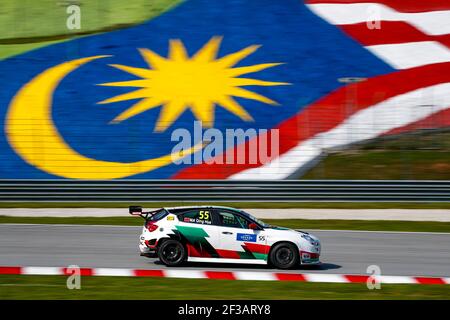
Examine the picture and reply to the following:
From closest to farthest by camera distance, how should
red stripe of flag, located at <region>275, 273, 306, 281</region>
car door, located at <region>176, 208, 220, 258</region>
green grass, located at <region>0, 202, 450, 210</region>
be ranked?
red stripe of flag, located at <region>275, 273, 306, 281</region>
car door, located at <region>176, 208, 220, 258</region>
green grass, located at <region>0, 202, 450, 210</region>

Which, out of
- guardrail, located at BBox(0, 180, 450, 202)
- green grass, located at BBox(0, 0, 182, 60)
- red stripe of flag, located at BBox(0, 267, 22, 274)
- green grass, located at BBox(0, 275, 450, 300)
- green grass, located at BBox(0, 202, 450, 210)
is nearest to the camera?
green grass, located at BBox(0, 275, 450, 300)

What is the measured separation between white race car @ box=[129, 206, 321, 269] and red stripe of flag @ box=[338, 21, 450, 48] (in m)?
20.5

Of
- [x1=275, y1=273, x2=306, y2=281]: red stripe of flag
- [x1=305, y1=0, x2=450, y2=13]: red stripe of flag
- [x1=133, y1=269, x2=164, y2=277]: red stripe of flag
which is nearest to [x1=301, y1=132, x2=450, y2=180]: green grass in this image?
[x1=305, y1=0, x2=450, y2=13]: red stripe of flag

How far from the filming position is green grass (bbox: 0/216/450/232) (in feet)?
64.0

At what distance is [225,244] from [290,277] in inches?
57.0

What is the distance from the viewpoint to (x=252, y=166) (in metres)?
26.0

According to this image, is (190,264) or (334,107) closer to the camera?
(190,264)

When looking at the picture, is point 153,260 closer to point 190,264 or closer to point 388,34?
point 190,264

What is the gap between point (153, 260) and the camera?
Result: 47.5 feet

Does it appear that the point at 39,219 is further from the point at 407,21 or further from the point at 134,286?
the point at 407,21

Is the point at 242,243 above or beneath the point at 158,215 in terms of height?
beneath

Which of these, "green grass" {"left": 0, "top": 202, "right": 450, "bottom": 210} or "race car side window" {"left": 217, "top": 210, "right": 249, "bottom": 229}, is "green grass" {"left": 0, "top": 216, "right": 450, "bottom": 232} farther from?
"race car side window" {"left": 217, "top": 210, "right": 249, "bottom": 229}

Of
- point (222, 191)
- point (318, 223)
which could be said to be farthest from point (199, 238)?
point (222, 191)

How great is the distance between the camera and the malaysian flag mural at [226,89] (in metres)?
26.5
